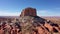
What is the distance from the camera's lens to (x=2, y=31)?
5288 cm

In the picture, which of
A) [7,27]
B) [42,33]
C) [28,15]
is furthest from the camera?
[28,15]

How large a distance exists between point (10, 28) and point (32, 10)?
29434 mm

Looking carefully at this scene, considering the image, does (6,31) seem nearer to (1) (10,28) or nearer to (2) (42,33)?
(1) (10,28)

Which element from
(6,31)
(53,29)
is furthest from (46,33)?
(6,31)

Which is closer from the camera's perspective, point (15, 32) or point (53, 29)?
point (53, 29)

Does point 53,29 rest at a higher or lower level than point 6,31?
higher

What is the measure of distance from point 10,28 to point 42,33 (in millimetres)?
19064

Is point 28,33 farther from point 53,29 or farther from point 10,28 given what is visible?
point 53,29

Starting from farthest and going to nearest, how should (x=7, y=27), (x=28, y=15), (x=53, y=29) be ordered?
(x=28, y=15), (x=7, y=27), (x=53, y=29)

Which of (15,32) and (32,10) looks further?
(32,10)

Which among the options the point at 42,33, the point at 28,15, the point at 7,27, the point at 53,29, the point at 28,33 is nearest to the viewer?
the point at 53,29

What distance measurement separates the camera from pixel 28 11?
79.6m

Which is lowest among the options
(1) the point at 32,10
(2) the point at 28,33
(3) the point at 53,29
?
(2) the point at 28,33

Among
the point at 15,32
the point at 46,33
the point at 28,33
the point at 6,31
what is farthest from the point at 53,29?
the point at 6,31
